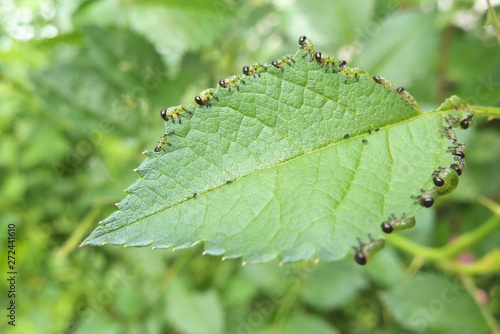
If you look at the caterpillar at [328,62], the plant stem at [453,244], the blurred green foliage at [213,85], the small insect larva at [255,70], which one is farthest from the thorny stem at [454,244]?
the small insect larva at [255,70]

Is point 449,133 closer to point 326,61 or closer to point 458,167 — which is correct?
point 458,167

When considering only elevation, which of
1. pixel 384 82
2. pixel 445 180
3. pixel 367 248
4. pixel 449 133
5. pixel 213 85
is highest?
pixel 213 85

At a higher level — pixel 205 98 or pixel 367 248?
pixel 205 98

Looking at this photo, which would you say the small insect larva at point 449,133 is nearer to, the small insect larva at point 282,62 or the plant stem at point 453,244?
the small insect larva at point 282,62

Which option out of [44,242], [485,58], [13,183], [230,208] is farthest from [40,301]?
[485,58]

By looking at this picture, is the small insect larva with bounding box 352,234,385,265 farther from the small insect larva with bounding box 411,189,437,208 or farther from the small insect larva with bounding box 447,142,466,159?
the small insect larva with bounding box 447,142,466,159

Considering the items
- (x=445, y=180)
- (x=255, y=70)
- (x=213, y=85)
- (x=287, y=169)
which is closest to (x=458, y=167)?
(x=445, y=180)
